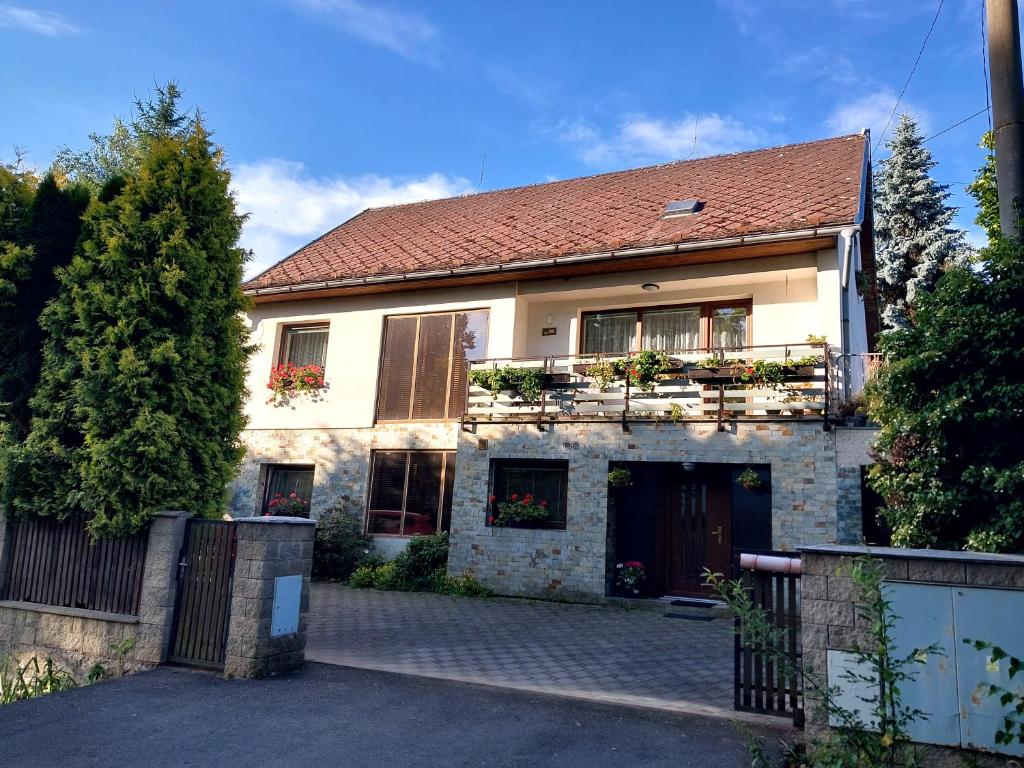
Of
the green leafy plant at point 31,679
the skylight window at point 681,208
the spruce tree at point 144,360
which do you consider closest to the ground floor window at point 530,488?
the skylight window at point 681,208

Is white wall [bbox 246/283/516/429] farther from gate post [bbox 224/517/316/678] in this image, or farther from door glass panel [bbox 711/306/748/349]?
gate post [bbox 224/517/316/678]

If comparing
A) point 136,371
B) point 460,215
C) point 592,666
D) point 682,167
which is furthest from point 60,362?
point 682,167

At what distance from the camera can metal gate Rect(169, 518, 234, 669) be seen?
618 cm

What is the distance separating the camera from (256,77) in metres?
9.38

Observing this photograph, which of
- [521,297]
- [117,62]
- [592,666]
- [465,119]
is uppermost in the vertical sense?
[465,119]

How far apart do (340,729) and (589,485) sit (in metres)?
7.30

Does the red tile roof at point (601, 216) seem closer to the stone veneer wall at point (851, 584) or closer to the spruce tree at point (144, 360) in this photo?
the spruce tree at point (144, 360)

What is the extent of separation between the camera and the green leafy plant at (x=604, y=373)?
468 inches

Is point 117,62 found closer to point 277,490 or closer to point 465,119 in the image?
point 465,119

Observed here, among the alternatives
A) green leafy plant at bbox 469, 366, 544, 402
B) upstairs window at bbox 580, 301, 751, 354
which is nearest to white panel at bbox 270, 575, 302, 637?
green leafy plant at bbox 469, 366, 544, 402

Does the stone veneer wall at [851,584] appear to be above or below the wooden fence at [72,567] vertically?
above

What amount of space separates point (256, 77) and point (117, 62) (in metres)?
1.61

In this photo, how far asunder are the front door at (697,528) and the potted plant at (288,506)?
7195 mm

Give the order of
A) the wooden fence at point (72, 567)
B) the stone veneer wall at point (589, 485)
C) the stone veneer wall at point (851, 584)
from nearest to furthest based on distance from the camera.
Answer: the stone veneer wall at point (851, 584) → the wooden fence at point (72, 567) → the stone veneer wall at point (589, 485)
